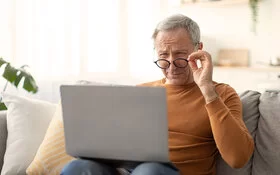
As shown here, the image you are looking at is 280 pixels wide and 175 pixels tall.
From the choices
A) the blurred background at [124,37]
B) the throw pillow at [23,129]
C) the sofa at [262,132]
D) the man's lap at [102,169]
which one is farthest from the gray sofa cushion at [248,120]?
the blurred background at [124,37]

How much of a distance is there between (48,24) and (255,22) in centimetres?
201

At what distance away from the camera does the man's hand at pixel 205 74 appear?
1.52 meters

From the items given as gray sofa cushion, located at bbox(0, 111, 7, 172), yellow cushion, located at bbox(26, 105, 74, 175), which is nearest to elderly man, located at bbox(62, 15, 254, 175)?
yellow cushion, located at bbox(26, 105, 74, 175)

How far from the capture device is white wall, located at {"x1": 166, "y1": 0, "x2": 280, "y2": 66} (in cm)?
400

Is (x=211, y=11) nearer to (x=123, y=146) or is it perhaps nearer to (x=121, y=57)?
(x=121, y=57)

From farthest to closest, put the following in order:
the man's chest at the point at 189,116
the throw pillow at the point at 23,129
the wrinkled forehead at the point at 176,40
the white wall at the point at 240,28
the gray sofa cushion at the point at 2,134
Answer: the white wall at the point at 240,28
the gray sofa cushion at the point at 2,134
the throw pillow at the point at 23,129
the wrinkled forehead at the point at 176,40
the man's chest at the point at 189,116

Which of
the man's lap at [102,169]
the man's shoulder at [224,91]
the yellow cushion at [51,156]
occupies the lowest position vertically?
the yellow cushion at [51,156]

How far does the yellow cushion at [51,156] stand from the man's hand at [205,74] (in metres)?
0.67

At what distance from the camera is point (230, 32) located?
166 inches

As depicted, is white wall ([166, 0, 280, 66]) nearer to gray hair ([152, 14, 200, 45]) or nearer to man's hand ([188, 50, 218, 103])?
gray hair ([152, 14, 200, 45])

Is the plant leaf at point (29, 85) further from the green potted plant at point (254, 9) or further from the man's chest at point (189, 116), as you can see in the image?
the green potted plant at point (254, 9)

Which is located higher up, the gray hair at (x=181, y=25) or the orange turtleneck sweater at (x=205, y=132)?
the gray hair at (x=181, y=25)

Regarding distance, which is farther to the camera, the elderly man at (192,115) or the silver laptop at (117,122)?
the elderly man at (192,115)

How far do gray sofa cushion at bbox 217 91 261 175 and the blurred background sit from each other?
195cm
